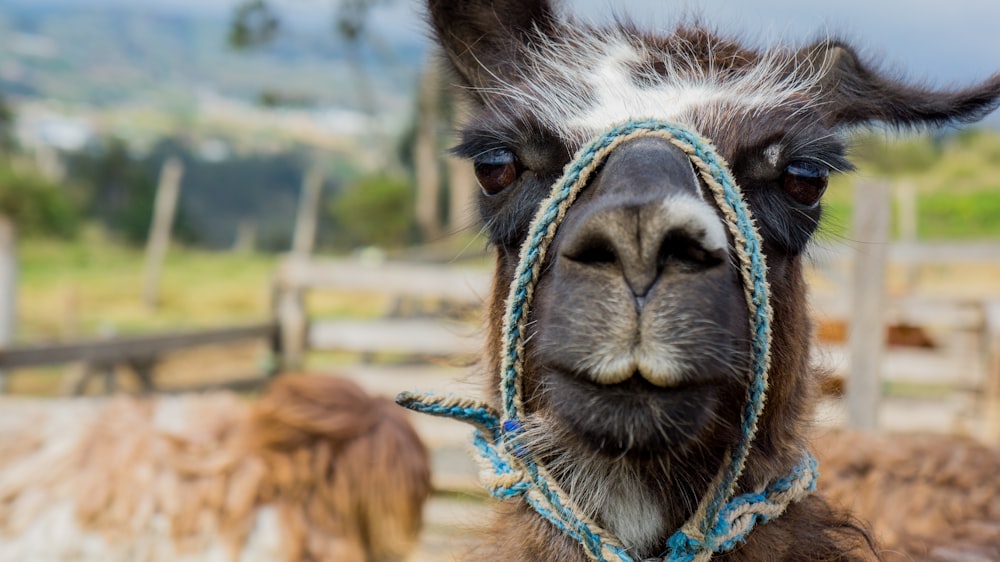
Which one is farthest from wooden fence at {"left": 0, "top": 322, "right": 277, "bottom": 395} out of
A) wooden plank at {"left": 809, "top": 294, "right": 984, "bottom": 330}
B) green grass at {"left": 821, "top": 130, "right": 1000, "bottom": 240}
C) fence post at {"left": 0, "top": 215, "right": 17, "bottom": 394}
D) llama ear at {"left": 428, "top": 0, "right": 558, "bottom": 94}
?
green grass at {"left": 821, "top": 130, "right": 1000, "bottom": 240}

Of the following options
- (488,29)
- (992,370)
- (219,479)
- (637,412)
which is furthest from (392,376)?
(637,412)

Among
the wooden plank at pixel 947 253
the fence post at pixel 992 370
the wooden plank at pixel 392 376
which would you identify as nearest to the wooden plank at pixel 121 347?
the wooden plank at pixel 392 376

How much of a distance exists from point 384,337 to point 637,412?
7.67m

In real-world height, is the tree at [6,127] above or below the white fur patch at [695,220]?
above

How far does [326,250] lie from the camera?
35781 millimetres

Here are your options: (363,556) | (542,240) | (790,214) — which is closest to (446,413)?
(542,240)

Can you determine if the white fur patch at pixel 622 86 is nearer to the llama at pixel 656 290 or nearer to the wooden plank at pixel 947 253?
the llama at pixel 656 290

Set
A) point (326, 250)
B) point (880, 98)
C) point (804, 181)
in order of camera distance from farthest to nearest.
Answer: point (326, 250)
point (880, 98)
point (804, 181)

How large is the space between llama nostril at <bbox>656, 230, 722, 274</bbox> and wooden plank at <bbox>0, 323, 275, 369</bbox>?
23.2 feet

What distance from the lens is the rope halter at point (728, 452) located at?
6.49 ft

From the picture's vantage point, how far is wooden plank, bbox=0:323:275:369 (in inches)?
287

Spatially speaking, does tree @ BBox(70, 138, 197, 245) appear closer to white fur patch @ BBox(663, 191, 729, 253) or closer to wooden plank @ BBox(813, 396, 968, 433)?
wooden plank @ BBox(813, 396, 968, 433)

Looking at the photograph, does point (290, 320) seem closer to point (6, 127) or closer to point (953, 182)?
point (6, 127)

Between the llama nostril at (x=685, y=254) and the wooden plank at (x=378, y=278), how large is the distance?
260 inches
